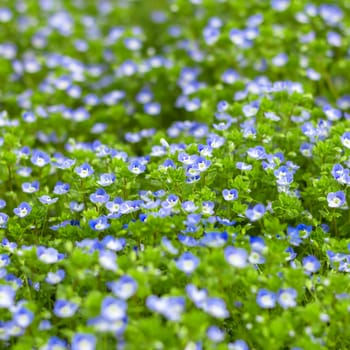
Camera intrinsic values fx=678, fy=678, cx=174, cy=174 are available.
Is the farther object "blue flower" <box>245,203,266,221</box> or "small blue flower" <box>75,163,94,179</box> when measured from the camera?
"small blue flower" <box>75,163,94,179</box>

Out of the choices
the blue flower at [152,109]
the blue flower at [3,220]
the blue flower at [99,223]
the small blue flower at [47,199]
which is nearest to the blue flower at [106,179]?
the small blue flower at [47,199]

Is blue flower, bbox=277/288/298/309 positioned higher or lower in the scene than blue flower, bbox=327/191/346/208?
higher

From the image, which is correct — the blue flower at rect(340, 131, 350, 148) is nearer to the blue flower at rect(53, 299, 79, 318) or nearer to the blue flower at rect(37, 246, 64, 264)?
the blue flower at rect(37, 246, 64, 264)

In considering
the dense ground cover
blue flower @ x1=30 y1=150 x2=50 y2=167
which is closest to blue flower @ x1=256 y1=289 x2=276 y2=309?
the dense ground cover

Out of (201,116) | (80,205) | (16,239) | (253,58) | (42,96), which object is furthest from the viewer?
(253,58)

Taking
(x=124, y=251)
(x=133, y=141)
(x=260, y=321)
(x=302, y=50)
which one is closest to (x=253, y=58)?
(x=302, y=50)

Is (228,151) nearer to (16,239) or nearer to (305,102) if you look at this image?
(305,102)

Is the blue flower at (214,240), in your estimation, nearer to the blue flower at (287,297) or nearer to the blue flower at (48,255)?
the blue flower at (287,297)
